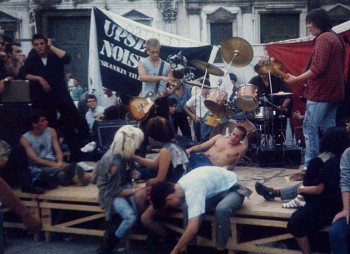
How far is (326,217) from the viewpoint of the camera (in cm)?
592

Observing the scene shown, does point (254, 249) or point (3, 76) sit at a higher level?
point (3, 76)

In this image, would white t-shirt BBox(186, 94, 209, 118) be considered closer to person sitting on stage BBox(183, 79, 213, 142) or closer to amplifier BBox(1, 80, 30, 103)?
person sitting on stage BBox(183, 79, 213, 142)

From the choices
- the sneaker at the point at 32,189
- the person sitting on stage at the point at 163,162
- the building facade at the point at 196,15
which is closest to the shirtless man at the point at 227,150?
the person sitting on stage at the point at 163,162

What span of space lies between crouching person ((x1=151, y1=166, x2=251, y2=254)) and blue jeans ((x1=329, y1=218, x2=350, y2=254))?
1.07 m

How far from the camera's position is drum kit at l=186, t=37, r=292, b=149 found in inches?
405

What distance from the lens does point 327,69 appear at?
706 cm

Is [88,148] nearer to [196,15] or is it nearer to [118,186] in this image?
[118,186]

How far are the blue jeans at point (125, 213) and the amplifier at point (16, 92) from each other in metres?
2.41

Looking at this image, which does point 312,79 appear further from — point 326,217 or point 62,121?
point 62,121

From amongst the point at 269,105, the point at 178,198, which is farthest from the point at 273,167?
the point at 178,198

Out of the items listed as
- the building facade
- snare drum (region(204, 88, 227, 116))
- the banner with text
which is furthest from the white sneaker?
the building facade

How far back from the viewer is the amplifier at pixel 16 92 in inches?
324

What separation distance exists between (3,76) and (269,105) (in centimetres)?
465

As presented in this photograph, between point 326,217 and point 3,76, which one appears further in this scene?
point 3,76
